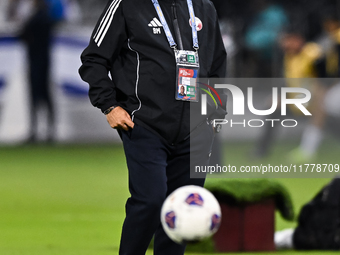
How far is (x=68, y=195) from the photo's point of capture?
8.52 m

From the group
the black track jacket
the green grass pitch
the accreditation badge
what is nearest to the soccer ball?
the black track jacket

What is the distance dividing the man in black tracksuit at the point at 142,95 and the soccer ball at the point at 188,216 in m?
0.10

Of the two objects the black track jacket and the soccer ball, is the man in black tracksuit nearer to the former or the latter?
the black track jacket

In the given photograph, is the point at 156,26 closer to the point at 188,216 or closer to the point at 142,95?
the point at 142,95

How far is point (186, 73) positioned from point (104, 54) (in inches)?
19.4

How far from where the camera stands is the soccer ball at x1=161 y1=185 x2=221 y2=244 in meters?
3.85

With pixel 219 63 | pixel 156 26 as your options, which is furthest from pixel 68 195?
pixel 156 26

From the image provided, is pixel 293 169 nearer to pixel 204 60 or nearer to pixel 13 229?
pixel 13 229

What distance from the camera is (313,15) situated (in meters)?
16.9

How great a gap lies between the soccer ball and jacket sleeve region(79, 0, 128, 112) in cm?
68

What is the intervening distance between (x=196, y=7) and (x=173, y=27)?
0.27 meters

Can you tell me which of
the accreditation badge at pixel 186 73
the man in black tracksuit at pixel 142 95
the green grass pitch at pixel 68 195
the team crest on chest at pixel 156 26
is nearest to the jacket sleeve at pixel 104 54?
the man in black tracksuit at pixel 142 95

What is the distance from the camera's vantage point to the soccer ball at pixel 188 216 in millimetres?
3850

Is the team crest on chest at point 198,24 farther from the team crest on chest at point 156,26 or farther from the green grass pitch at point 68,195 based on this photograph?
the green grass pitch at point 68,195
